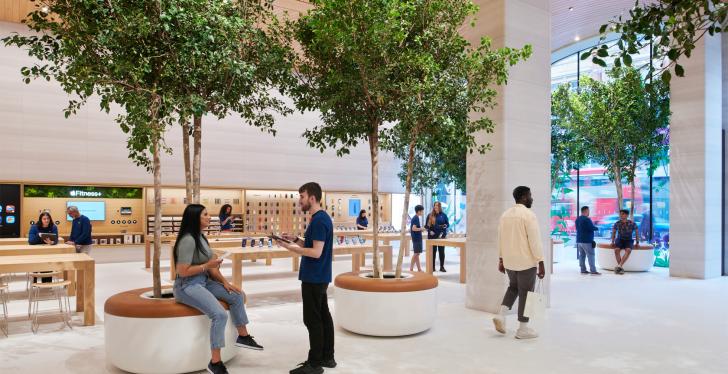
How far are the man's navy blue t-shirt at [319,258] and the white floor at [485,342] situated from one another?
0.78m

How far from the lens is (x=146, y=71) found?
4152 mm

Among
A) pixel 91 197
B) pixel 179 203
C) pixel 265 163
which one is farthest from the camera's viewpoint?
pixel 265 163

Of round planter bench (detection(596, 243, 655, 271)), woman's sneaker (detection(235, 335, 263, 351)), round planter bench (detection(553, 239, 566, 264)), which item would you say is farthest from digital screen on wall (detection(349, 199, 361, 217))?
woman's sneaker (detection(235, 335, 263, 351))

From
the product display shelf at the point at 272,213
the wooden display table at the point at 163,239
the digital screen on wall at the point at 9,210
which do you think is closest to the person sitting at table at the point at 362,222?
the product display shelf at the point at 272,213

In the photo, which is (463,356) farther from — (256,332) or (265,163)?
(265,163)

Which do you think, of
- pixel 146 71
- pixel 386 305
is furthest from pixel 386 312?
pixel 146 71

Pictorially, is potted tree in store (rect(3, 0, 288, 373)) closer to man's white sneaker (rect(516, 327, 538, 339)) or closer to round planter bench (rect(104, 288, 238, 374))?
round planter bench (rect(104, 288, 238, 374))

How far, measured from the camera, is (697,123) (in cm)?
1006

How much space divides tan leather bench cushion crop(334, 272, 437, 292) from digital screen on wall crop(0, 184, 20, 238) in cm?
892

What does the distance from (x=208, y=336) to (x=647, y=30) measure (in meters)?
3.61

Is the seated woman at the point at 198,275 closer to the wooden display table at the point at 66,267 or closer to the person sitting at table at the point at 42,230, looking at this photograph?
the wooden display table at the point at 66,267

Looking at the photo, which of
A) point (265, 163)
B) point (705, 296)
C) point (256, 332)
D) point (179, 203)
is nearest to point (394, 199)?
point (265, 163)

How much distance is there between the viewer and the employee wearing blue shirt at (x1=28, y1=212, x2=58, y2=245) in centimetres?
841

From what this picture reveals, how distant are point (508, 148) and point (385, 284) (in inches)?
98.8
